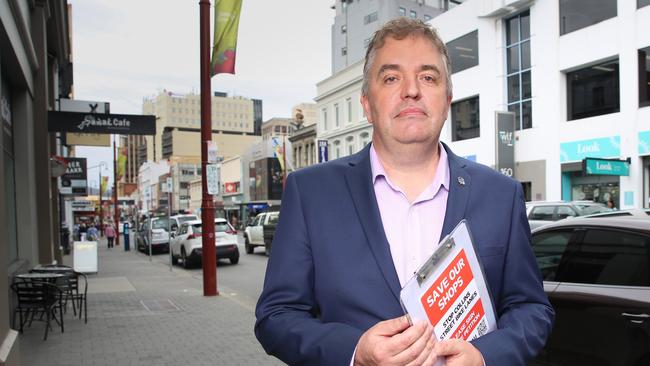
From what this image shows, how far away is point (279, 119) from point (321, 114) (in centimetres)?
5658

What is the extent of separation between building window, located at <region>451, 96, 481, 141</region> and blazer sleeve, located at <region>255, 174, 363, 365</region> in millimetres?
25145

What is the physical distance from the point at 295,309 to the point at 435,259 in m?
0.50

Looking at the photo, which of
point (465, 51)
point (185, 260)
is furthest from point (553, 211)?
point (465, 51)

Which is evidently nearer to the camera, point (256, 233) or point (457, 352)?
point (457, 352)

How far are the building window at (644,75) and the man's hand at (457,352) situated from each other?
20.0m

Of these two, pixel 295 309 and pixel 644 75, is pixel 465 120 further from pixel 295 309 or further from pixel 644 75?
pixel 295 309

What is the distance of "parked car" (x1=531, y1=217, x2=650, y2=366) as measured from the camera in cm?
343

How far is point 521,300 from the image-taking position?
5.65 ft

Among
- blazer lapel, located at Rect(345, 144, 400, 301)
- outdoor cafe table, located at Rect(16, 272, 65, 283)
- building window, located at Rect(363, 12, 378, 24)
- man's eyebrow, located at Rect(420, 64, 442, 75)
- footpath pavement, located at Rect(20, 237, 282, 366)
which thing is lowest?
footpath pavement, located at Rect(20, 237, 282, 366)

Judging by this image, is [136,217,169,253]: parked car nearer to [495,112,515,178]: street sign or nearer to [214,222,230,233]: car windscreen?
[214,222,230,233]: car windscreen

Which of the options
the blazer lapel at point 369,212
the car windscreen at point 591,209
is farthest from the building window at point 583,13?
the blazer lapel at point 369,212

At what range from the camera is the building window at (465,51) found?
2604 cm

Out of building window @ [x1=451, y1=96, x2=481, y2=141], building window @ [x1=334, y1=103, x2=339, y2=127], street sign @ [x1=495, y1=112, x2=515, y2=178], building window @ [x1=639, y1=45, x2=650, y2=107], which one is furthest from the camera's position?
building window @ [x1=334, y1=103, x2=339, y2=127]

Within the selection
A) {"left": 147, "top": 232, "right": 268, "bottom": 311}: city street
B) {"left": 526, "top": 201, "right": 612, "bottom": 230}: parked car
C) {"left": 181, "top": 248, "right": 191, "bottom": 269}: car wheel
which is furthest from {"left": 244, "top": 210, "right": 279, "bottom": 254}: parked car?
{"left": 526, "top": 201, "right": 612, "bottom": 230}: parked car
